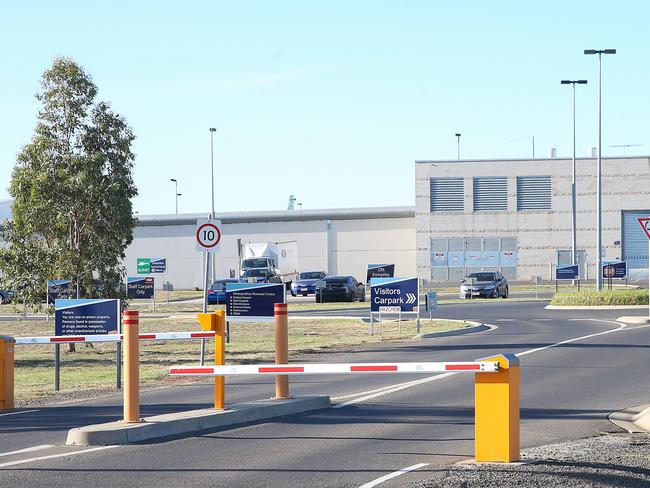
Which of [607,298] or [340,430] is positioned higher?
[607,298]

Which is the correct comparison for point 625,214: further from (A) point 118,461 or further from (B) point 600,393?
(A) point 118,461

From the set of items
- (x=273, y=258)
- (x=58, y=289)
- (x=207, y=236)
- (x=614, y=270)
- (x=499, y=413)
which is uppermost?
(x=207, y=236)

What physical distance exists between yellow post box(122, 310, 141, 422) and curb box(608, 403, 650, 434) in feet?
18.0

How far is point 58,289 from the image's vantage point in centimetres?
2645

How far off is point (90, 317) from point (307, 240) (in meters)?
63.3

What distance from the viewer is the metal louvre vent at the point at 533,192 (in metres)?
77.7

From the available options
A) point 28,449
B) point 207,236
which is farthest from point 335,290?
point 28,449

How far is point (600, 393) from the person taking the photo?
15.9 m

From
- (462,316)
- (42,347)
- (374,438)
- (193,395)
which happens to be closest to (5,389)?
(193,395)

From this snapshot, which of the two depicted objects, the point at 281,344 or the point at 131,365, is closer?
the point at 131,365

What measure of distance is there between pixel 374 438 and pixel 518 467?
2.50 m

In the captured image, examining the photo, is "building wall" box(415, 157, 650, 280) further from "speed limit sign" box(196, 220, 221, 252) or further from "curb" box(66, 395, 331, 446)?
"curb" box(66, 395, 331, 446)

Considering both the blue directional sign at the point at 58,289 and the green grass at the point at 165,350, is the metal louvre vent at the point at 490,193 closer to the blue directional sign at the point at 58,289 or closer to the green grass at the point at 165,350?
the green grass at the point at 165,350

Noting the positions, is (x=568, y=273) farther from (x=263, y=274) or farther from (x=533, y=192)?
(x=533, y=192)
